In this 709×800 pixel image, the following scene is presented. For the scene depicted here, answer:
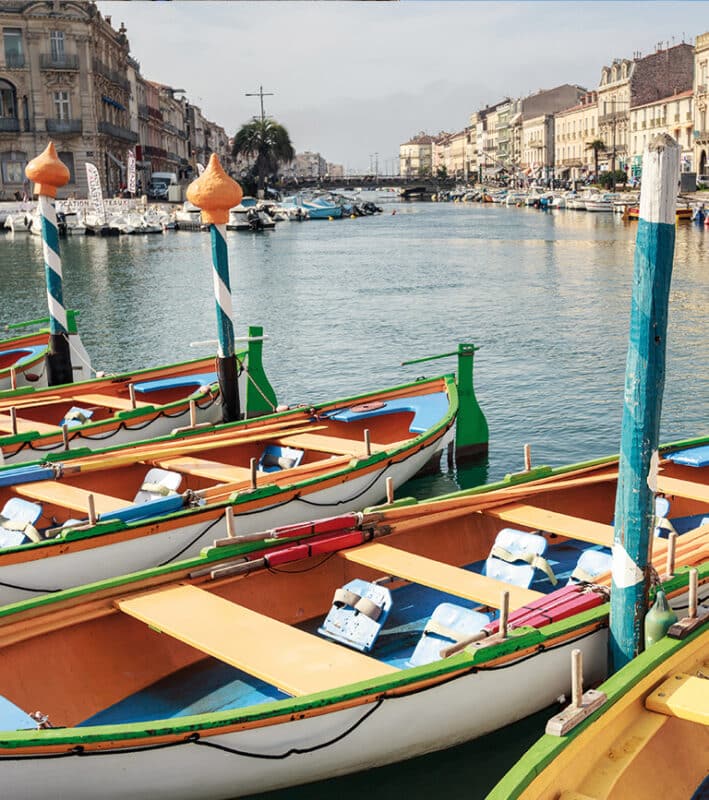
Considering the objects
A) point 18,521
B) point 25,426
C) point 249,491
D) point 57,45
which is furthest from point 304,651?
point 57,45

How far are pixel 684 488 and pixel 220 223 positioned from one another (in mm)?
6675

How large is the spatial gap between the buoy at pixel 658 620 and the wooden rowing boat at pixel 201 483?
3.43 m

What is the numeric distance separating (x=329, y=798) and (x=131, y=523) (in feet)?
11.5

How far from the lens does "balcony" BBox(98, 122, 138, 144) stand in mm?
78188

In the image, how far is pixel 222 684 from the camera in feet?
25.0

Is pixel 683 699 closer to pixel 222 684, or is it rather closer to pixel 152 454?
pixel 222 684

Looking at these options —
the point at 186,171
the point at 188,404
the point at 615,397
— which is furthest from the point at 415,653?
the point at 186,171

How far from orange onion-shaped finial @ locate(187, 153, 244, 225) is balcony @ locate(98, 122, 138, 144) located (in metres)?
68.6

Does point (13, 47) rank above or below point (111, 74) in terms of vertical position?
above

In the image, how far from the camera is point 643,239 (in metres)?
6.06

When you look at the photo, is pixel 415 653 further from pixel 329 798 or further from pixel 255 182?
pixel 255 182

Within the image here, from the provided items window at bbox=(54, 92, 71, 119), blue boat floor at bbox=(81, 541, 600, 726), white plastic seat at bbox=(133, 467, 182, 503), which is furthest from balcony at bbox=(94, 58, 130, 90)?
blue boat floor at bbox=(81, 541, 600, 726)

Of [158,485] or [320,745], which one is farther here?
[158,485]

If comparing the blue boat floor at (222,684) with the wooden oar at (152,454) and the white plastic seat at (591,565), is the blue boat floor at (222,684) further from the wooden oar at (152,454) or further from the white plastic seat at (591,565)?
the wooden oar at (152,454)
